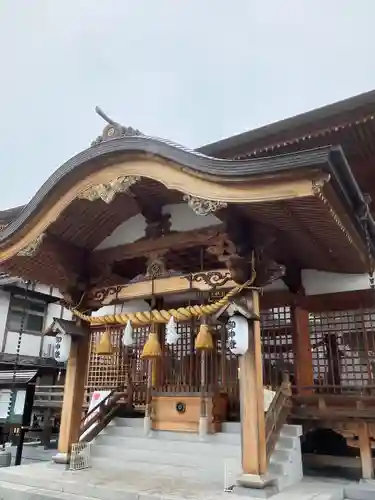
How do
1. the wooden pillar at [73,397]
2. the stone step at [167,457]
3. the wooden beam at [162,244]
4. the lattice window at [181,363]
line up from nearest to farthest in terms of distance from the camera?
the wooden beam at [162,244] → the stone step at [167,457] → the wooden pillar at [73,397] → the lattice window at [181,363]

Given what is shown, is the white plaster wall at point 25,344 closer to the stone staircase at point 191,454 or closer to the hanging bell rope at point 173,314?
the stone staircase at point 191,454

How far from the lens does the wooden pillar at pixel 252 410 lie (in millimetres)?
5086

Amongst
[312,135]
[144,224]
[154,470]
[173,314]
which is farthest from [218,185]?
[154,470]

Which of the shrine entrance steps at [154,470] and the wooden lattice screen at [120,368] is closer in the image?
the shrine entrance steps at [154,470]

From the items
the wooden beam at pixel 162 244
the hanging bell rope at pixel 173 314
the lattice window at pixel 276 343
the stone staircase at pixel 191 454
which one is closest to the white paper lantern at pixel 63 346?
the hanging bell rope at pixel 173 314

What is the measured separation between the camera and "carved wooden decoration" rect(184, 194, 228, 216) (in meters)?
5.15

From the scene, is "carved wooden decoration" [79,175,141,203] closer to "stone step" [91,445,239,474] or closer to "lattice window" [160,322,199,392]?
"lattice window" [160,322,199,392]

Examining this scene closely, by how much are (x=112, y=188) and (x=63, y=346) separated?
3.12 metres

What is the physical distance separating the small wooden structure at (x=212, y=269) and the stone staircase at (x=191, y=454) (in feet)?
1.00

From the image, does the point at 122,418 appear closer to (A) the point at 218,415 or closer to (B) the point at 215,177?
(A) the point at 218,415

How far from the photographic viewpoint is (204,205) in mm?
5270

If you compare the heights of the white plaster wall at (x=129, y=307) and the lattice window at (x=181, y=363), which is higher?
the white plaster wall at (x=129, y=307)

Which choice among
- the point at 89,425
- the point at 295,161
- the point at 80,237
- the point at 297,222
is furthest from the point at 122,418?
the point at 295,161

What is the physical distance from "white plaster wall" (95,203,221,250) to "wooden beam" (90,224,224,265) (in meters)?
0.16
